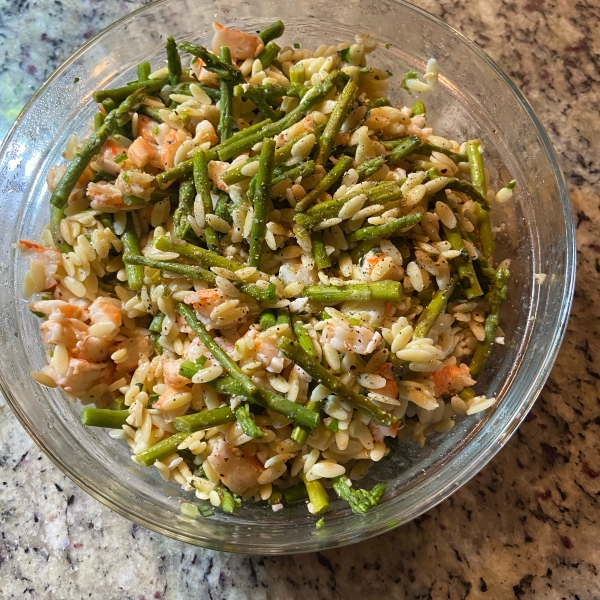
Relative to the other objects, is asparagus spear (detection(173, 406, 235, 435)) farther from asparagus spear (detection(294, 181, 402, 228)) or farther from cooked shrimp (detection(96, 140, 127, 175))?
cooked shrimp (detection(96, 140, 127, 175))

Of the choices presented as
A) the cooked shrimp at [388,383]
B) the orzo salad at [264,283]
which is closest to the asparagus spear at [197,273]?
the orzo salad at [264,283]

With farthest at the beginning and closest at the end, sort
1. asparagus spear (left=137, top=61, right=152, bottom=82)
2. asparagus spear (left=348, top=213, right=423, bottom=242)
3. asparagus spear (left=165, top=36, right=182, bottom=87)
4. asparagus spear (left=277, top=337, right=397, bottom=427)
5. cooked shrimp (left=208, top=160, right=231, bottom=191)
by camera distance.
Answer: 1. asparagus spear (left=137, top=61, right=152, bottom=82)
2. asparagus spear (left=165, top=36, right=182, bottom=87)
3. cooked shrimp (left=208, top=160, right=231, bottom=191)
4. asparagus spear (left=348, top=213, right=423, bottom=242)
5. asparagus spear (left=277, top=337, right=397, bottom=427)

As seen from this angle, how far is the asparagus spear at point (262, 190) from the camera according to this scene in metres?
1.40

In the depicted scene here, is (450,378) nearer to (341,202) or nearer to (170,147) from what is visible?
(341,202)

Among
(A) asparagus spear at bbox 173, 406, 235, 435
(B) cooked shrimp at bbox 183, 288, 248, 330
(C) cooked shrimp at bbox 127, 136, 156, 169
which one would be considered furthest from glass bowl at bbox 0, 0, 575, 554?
(B) cooked shrimp at bbox 183, 288, 248, 330

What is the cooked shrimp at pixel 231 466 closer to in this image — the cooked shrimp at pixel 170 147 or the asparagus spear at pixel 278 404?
the asparagus spear at pixel 278 404

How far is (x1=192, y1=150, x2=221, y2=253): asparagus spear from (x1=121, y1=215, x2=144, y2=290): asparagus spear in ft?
0.46

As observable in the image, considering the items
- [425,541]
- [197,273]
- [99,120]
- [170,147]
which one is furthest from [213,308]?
[425,541]

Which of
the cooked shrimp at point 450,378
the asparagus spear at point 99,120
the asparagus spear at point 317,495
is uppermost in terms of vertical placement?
the asparagus spear at point 99,120

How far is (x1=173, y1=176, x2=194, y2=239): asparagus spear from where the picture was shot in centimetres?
149

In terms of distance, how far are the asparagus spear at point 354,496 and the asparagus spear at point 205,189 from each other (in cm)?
68

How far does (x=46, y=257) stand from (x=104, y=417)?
1.56 ft

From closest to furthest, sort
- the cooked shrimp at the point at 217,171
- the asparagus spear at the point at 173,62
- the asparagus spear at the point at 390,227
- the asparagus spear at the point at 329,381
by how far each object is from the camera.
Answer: the asparagus spear at the point at 329,381, the asparagus spear at the point at 390,227, the cooked shrimp at the point at 217,171, the asparagus spear at the point at 173,62

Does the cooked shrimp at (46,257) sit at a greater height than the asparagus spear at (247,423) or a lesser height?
greater
